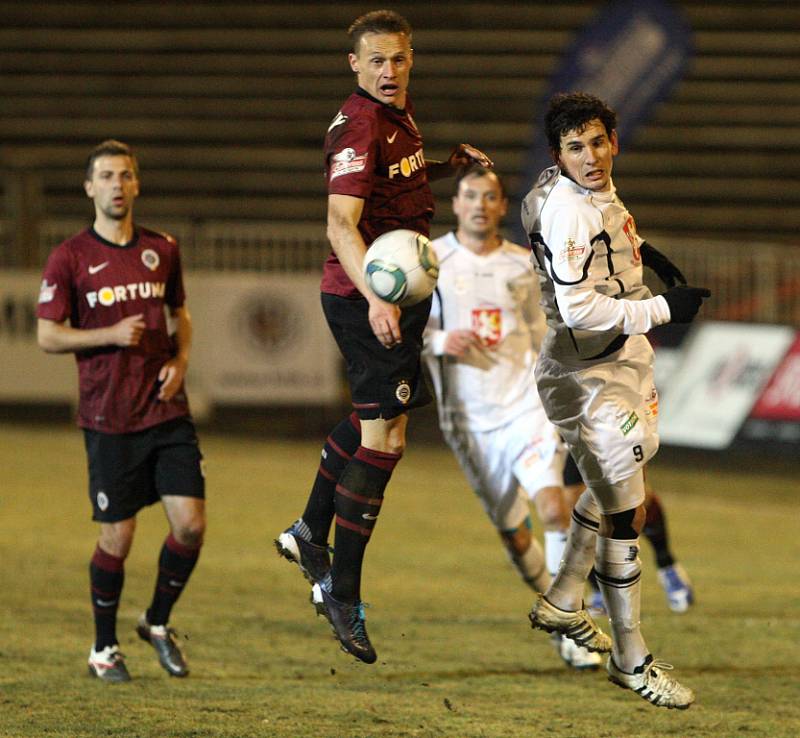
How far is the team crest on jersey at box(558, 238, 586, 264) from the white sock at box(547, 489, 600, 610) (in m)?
0.98

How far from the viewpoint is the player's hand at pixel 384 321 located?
16.1ft

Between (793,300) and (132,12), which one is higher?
(132,12)

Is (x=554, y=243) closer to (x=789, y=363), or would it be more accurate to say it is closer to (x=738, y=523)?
(x=738, y=523)

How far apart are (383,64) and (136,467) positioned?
2.31 metres

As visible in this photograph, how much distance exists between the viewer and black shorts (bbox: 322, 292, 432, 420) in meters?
5.29

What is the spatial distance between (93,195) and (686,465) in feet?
27.1

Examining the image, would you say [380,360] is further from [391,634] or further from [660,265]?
[391,634]

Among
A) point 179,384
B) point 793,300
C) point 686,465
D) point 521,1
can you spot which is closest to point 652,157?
point 521,1

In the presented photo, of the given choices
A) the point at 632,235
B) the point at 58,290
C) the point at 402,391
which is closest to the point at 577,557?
the point at 402,391

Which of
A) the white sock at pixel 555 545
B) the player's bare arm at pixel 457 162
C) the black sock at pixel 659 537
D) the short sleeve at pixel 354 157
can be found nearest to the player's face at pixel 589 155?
the player's bare arm at pixel 457 162

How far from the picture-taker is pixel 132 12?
66.6 ft

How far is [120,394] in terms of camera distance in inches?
256

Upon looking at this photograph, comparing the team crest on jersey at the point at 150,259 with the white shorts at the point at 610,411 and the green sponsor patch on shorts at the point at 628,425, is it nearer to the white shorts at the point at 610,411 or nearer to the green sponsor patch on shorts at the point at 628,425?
the white shorts at the point at 610,411

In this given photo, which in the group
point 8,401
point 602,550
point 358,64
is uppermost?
point 358,64
